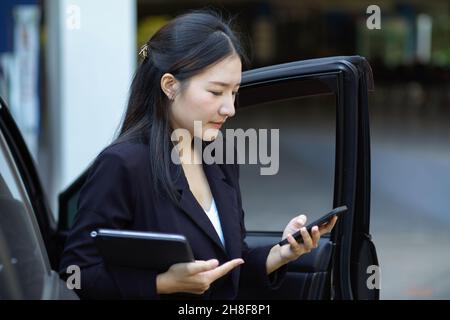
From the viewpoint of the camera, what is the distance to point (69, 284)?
2.24 metres

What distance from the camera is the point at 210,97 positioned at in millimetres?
2262

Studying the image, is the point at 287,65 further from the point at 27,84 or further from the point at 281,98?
the point at 27,84

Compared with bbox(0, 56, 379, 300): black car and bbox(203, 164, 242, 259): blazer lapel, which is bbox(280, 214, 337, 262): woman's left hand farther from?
bbox(0, 56, 379, 300): black car

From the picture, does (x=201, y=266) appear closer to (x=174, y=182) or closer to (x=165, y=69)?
(x=174, y=182)

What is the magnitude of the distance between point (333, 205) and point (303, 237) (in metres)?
0.44

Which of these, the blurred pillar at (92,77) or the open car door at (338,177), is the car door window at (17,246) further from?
the blurred pillar at (92,77)

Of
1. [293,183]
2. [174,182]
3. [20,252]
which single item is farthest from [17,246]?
[293,183]

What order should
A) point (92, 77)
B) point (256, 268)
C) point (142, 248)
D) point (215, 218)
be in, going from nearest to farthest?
1. point (142, 248)
2. point (215, 218)
3. point (256, 268)
4. point (92, 77)

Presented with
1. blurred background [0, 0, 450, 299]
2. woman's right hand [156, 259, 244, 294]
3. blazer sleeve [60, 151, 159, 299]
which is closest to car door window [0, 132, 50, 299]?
blazer sleeve [60, 151, 159, 299]

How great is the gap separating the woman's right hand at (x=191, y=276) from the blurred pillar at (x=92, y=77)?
12.4 feet

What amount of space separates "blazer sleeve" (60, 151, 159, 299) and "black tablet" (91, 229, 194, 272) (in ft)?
0.14

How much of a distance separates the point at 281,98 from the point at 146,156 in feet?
2.53

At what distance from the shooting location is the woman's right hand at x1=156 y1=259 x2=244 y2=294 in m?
2.11

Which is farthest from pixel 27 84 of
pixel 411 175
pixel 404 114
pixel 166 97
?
pixel 404 114
